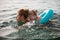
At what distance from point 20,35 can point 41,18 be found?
45.2 inches

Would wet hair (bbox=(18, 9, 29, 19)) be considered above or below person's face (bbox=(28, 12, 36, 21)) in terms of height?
above

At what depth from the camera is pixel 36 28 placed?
6.38 metres

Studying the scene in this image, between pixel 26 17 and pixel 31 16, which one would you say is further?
pixel 26 17

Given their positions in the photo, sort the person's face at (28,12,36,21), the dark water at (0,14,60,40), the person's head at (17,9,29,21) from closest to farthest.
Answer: the dark water at (0,14,60,40) < the person's face at (28,12,36,21) < the person's head at (17,9,29,21)

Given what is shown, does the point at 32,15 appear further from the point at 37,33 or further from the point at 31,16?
the point at 37,33

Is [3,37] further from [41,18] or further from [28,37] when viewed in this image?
[41,18]

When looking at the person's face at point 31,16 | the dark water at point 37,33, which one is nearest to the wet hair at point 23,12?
the person's face at point 31,16

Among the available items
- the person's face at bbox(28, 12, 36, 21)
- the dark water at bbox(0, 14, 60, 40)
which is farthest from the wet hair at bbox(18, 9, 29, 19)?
the dark water at bbox(0, 14, 60, 40)

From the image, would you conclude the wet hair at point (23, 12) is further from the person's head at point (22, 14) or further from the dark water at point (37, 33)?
A: the dark water at point (37, 33)

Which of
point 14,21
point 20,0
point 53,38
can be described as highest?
point 20,0

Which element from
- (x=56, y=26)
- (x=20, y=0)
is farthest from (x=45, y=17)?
(x=20, y=0)

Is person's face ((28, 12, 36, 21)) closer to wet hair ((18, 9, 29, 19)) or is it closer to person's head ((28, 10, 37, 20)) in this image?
person's head ((28, 10, 37, 20))

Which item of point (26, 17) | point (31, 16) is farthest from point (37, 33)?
point (26, 17)

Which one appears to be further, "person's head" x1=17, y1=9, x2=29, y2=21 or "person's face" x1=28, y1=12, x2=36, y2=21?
"person's head" x1=17, y1=9, x2=29, y2=21
